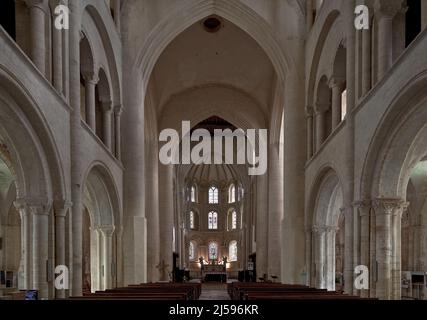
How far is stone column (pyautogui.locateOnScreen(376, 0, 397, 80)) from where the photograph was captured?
11172 mm

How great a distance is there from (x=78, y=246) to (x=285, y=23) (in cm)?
1368

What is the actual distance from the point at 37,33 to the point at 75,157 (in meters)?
3.40

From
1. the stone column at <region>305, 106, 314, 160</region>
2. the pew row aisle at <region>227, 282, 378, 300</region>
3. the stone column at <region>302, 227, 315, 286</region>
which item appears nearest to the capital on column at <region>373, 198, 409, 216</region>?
the pew row aisle at <region>227, 282, 378, 300</region>

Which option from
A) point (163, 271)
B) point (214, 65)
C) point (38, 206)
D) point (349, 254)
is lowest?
point (163, 271)

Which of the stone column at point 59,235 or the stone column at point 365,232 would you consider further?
the stone column at point 365,232

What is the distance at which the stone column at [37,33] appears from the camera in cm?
1070

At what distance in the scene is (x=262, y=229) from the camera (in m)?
30.9

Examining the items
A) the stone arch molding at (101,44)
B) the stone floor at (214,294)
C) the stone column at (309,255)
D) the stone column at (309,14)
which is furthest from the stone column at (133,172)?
the stone column at (309,14)

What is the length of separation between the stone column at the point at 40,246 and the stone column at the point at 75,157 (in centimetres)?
126

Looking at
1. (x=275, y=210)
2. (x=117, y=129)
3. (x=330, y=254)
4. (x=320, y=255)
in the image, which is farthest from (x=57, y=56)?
(x=275, y=210)

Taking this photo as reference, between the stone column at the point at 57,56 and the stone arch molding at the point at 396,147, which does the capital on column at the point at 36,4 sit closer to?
the stone column at the point at 57,56

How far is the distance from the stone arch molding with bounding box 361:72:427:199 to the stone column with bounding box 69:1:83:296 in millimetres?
7765

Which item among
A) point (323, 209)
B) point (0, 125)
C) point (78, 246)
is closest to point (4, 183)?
point (78, 246)

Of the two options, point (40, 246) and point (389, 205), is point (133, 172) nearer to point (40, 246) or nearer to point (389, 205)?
point (40, 246)
